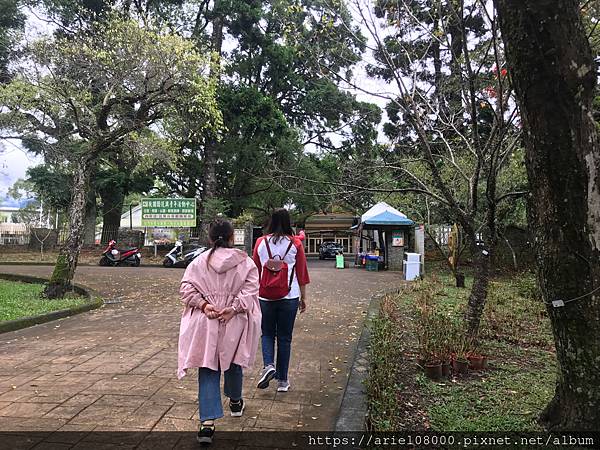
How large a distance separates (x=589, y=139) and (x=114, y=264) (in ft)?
62.8

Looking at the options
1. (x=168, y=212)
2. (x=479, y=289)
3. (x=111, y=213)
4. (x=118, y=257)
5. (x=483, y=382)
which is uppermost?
(x=111, y=213)

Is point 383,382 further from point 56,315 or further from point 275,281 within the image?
point 56,315

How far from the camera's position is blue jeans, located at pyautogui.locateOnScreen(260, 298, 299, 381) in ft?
13.3

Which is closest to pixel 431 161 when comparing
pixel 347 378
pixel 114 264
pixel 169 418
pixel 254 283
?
pixel 347 378

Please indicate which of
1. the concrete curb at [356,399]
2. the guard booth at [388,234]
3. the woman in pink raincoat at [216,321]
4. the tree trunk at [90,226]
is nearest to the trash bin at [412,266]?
the guard booth at [388,234]

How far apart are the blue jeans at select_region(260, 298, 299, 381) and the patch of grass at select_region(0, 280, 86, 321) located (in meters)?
4.77

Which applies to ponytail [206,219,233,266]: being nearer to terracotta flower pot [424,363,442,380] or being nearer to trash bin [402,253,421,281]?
terracotta flower pot [424,363,442,380]

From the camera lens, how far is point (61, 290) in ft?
30.2

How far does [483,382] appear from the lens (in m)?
4.37

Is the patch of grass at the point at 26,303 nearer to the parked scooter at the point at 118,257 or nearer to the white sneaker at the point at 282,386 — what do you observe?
the white sneaker at the point at 282,386

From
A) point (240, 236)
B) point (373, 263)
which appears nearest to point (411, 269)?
point (373, 263)

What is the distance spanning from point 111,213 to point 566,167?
2477 centimetres

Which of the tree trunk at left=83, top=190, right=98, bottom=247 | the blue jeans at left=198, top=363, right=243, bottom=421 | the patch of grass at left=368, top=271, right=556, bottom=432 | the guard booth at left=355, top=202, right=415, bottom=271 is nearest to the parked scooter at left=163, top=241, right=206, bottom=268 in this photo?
the tree trunk at left=83, top=190, right=98, bottom=247

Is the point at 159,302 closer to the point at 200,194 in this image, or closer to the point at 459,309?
the point at 459,309
